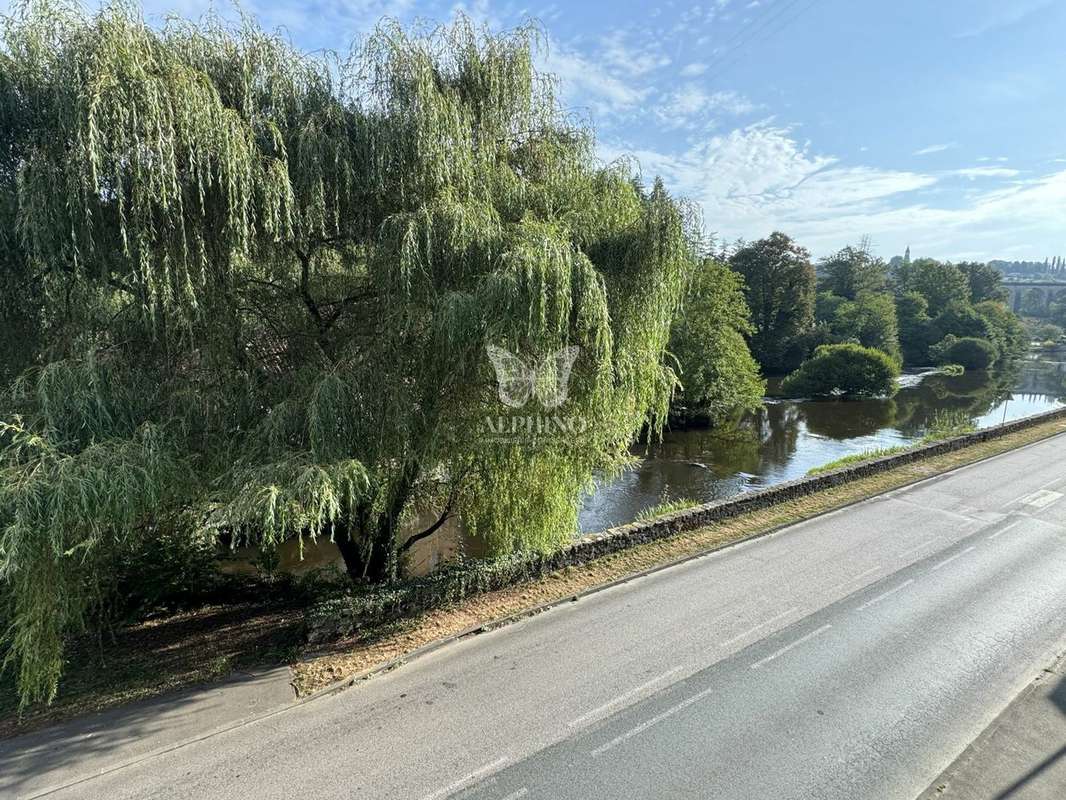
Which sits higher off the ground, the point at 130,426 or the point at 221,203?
the point at 221,203

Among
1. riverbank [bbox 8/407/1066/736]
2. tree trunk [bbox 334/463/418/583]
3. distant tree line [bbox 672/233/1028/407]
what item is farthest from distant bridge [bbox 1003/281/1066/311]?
tree trunk [bbox 334/463/418/583]

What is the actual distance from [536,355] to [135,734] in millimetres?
4971

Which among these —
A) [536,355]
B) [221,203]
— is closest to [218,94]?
[221,203]

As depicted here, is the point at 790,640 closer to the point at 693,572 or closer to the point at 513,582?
the point at 693,572

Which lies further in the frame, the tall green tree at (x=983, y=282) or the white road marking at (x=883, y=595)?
the tall green tree at (x=983, y=282)

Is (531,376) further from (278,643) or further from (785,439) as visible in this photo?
(785,439)

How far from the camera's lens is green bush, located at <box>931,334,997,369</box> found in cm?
4691

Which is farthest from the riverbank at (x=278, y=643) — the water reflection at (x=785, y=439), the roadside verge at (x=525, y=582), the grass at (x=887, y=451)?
the grass at (x=887, y=451)

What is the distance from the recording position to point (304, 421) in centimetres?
526

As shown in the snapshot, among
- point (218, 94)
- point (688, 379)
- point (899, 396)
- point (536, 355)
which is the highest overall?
point (218, 94)

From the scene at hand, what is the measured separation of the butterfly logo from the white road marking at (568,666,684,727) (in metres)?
2.99

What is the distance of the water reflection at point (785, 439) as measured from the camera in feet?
52.2
